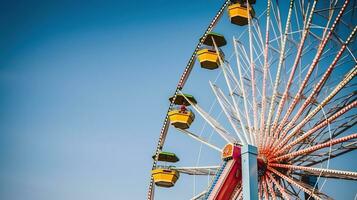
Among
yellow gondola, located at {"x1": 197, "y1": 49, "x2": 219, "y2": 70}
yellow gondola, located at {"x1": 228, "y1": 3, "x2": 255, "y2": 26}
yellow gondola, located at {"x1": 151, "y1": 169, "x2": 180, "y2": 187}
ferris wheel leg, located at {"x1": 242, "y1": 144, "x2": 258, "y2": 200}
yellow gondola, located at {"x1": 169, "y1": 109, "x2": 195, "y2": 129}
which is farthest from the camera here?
yellow gondola, located at {"x1": 169, "y1": 109, "x2": 195, "y2": 129}

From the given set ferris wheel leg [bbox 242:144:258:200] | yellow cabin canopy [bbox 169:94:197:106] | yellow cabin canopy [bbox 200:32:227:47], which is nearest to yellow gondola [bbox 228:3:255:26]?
yellow cabin canopy [bbox 200:32:227:47]

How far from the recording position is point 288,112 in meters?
15.9

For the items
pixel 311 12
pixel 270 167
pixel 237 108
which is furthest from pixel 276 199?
pixel 311 12

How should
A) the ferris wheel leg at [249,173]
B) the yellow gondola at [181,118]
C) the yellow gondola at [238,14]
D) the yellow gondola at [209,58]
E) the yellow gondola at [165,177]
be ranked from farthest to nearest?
the yellow gondola at [181,118]
the yellow gondola at [209,58]
the yellow gondola at [165,177]
the yellow gondola at [238,14]
the ferris wheel leg at [249,173]

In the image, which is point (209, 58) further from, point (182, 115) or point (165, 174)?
point (165, 174)

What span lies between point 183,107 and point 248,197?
31.4ft

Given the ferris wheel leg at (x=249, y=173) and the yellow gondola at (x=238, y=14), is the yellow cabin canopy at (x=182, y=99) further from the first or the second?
the ferris wheel leg at (x=249, y=173)

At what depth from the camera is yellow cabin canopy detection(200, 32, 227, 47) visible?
2139cm

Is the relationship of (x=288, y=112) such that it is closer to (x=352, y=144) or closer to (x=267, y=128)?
(x=267, y=128)

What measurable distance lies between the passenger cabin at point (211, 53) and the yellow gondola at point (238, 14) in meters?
1.19

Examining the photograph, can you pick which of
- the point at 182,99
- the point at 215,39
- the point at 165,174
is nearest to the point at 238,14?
the point at 215,39

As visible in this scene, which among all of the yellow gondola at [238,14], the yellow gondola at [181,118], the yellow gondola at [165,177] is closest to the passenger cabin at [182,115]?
the yellow gondola at [181,118]

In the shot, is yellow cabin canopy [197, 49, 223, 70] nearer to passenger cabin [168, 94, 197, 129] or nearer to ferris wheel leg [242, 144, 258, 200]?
passenger cabin [168, 94, 197, 129]

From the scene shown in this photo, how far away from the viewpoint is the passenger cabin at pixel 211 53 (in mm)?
21203
